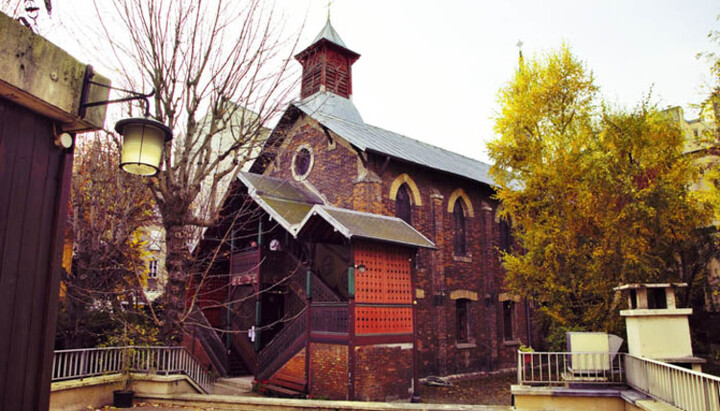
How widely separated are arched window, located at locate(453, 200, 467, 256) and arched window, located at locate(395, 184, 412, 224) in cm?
276

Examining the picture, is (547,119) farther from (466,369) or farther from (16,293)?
(16,293)

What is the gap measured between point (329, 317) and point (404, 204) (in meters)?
6.34

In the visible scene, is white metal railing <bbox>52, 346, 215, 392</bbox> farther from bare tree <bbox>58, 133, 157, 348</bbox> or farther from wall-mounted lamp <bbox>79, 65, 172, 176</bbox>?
wall-mounted lamp <bbox>79, 65, 172, 176</bbox>

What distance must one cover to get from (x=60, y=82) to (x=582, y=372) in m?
10.4

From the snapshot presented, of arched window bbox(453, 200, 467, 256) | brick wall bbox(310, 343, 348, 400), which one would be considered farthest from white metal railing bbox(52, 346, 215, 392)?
arched window bbox(453, 200, 467, 256)

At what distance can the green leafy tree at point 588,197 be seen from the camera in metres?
14.6

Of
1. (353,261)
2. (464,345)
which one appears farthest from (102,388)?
(464,345)

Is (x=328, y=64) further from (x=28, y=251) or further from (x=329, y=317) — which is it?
(x=28, y=251)

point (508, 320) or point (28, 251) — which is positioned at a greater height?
point (28, 251)

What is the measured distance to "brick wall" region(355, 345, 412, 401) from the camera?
1245cm

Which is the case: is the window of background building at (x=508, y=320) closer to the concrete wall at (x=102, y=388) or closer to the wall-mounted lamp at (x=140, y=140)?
the concrete wall at (x=102, y=388)

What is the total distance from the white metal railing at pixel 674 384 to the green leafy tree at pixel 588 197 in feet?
A: 17.7

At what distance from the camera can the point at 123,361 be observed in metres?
10.9

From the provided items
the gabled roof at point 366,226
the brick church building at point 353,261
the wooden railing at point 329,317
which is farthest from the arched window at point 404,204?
the wooden railing at point 329,317
